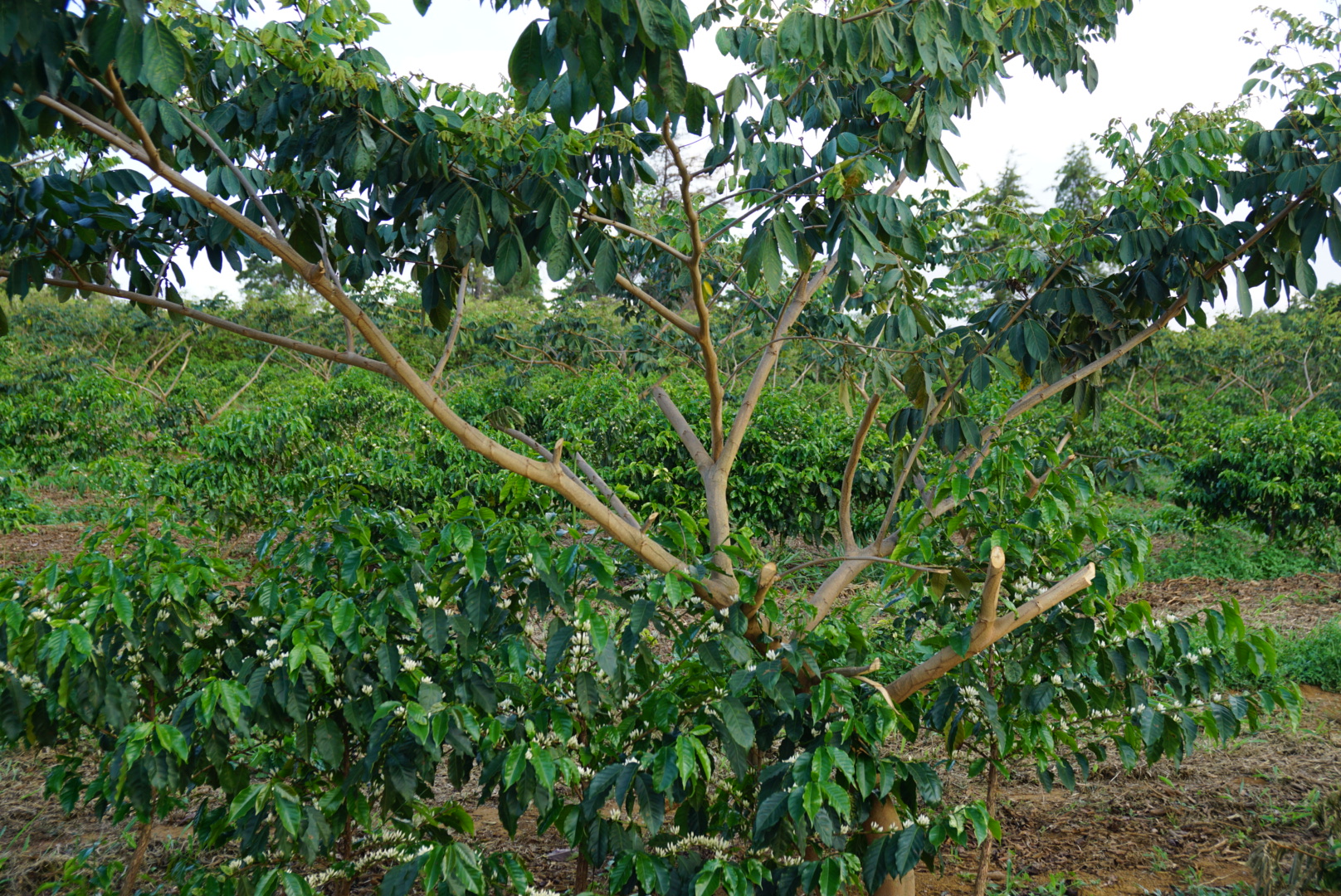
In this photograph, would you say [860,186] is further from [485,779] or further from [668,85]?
[485,779]

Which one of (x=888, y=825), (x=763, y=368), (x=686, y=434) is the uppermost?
(x=763, y=368)

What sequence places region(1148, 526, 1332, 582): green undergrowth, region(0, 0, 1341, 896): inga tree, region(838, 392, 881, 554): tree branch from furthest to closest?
1. region(1148, 526, 1332, 582): green undergrowth
2. region(838, 392, 881, 554): tree branch
3. region(0, 0, 1341, 896): inga tree

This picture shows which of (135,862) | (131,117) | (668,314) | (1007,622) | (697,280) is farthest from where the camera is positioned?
(668,314)

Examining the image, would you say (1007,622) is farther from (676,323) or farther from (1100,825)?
(1100,825)

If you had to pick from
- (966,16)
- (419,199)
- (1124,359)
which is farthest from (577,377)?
(966,16)

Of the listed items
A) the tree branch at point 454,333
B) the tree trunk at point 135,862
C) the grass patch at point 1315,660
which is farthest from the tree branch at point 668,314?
the grass patch at point 1315,660

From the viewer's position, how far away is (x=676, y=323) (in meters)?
2.57

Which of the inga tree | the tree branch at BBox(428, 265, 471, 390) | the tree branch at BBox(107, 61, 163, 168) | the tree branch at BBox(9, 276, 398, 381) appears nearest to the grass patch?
the inga tree

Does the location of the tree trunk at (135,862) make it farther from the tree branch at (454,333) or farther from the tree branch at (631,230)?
the tree branch at (631,230)

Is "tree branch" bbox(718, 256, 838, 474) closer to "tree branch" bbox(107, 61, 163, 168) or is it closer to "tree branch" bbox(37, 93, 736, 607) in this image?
"tree branch" bbox(37, 93, 736, 607)

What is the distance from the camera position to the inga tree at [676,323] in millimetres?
1843

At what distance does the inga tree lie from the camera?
184 cm

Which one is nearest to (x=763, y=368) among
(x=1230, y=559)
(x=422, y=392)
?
(x=422, y=392)

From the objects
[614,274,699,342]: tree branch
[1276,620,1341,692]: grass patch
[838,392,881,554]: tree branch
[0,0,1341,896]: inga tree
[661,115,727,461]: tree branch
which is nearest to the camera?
[0,0,1341,896]: inga tree
